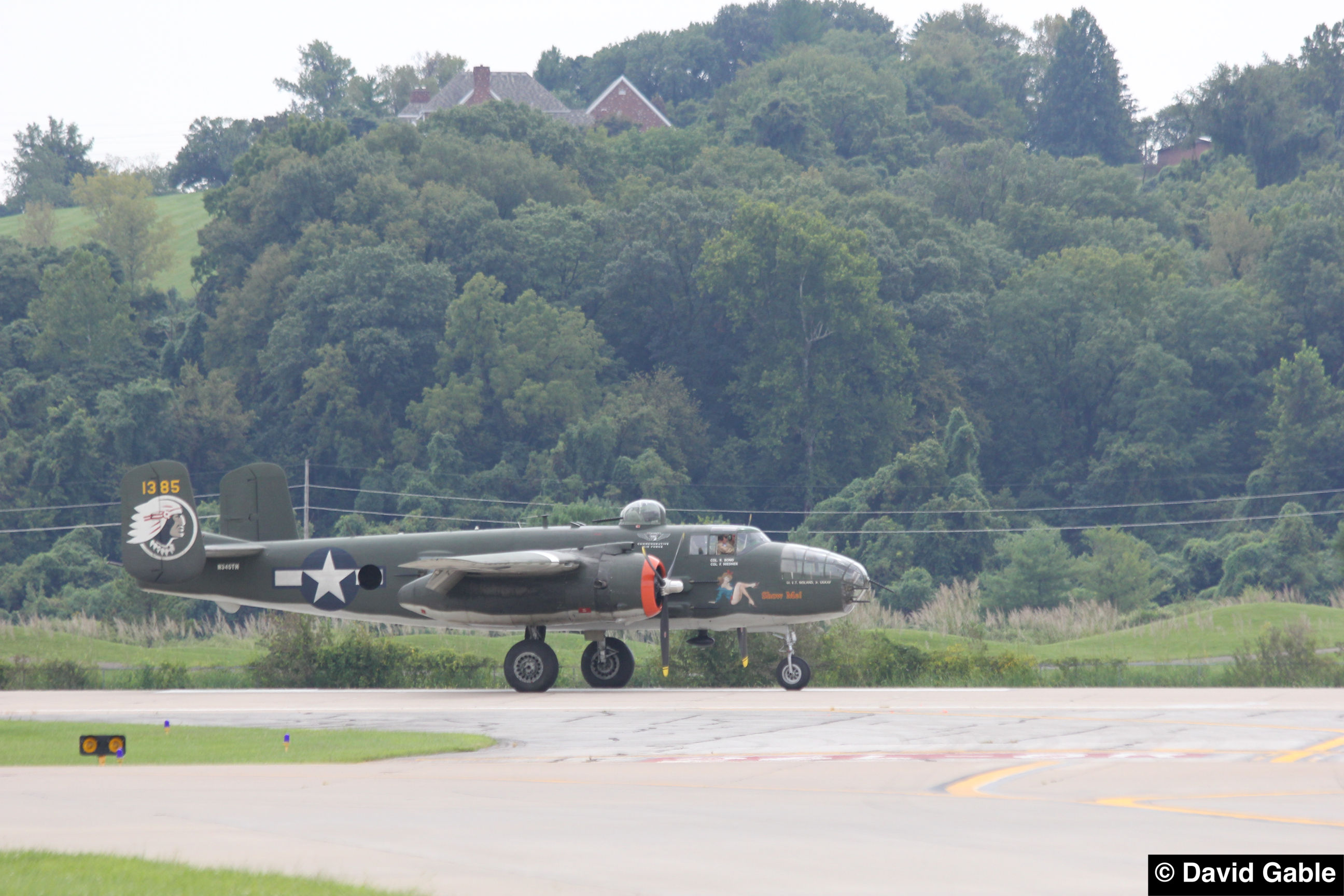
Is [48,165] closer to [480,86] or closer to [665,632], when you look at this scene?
[480,86]

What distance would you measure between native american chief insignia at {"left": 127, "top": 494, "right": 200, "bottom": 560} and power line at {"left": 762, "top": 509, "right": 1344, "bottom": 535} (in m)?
47.5

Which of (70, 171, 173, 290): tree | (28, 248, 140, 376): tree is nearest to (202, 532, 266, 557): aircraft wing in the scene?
(28, 248, 140, 376): tree

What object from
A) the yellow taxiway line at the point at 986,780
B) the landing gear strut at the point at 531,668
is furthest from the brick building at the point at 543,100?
the yellow taxiway line at the point at 986,780

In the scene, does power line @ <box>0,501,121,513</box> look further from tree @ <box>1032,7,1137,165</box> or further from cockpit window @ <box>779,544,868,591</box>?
tree @ <box>1032,7,1137,165</box>

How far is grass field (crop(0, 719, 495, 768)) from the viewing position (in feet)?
63.5

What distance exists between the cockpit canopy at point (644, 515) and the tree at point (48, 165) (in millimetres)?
161795

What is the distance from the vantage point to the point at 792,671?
98.4 ft

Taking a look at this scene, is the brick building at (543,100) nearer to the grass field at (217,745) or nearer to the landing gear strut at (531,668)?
the landing gear strut at (531,668)

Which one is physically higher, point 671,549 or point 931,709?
point 671,549

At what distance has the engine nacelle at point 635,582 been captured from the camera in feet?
95.9

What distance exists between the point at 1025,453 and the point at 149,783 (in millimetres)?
87827

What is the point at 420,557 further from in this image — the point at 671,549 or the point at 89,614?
the point at 89,614

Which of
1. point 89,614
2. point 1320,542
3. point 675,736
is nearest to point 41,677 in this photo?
point 675,736

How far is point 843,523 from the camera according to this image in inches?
3305
